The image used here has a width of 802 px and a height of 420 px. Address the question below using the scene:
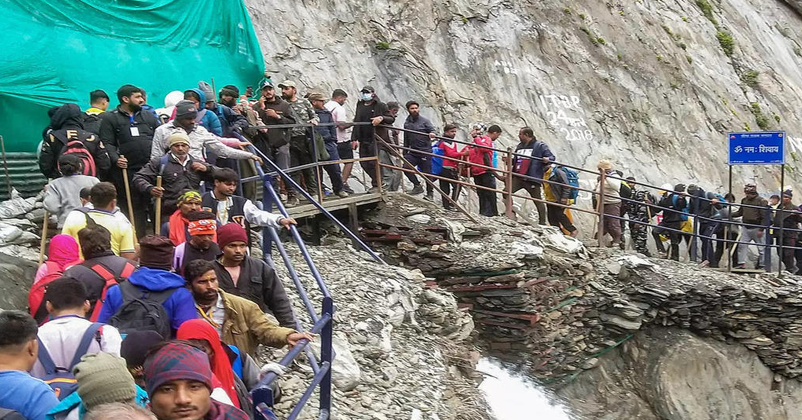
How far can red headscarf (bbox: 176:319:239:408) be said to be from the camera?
362 centimetres

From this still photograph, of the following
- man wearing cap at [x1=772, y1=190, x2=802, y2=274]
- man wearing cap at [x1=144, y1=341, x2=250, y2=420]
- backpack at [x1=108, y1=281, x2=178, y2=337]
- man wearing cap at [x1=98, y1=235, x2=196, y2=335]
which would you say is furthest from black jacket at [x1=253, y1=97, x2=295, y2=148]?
man wearing cap at [x1=772, y1=190, x2=802, y2=274]

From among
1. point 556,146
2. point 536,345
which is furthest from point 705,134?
point 536,345

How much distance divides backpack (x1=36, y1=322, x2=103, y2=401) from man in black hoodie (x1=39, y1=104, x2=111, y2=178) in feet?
12.4

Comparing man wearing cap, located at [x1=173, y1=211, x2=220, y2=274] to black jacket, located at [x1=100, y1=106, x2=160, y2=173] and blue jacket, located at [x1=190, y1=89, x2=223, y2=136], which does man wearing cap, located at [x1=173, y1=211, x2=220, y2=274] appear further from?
blue jacket, located at [x1=190, y1=89, x2=223, y2=136]

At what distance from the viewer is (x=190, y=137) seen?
7.54 m

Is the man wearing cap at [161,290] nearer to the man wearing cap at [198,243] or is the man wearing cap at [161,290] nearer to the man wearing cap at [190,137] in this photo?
the man wearing cap at [198,243]

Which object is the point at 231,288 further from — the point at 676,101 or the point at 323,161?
the point at 676,101

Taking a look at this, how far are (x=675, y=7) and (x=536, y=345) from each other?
1618 centimetres

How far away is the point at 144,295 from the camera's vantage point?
4.18 meters

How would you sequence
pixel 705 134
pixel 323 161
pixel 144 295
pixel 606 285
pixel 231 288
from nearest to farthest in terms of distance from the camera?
pixel 144 295
pixel 231 288
pixel 323 161
pixel 606 285
pixel 705 134

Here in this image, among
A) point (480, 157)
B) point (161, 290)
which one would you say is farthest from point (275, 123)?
point (161, 290)

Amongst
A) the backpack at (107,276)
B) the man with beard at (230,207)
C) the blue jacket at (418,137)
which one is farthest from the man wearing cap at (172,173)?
the blue jacket at (418,137)

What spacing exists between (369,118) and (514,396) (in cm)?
473

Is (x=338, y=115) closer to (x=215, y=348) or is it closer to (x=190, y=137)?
(x=190, y=137)
